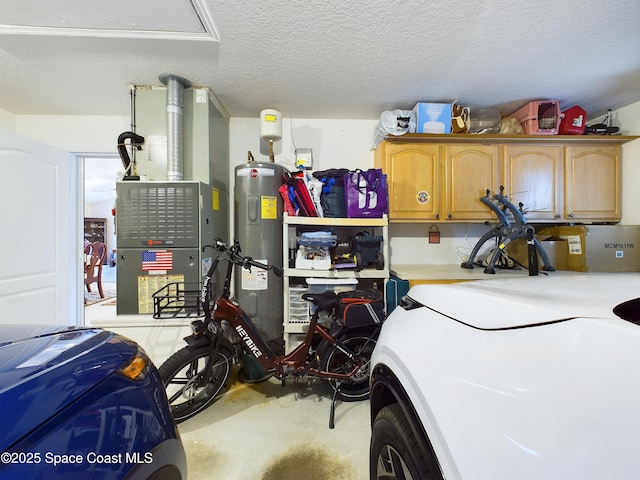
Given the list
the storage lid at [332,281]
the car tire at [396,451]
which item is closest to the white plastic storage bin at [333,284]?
the storage lid at [332,281]

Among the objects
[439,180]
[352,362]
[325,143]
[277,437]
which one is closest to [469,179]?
[439,180]

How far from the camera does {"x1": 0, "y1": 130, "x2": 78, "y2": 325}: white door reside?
6.95ft

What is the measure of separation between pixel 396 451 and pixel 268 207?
1904 millimetres

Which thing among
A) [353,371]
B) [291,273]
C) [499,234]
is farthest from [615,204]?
[291,273]

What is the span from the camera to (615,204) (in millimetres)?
2590

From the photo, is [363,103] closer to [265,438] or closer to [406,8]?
[406,8]

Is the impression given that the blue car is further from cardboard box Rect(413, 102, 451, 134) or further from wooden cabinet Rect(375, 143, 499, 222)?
cardboard box Rect(413, 102, 451, 134)

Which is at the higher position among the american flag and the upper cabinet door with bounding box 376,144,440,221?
the upper cabinet door with bounding box 376,144,440,221

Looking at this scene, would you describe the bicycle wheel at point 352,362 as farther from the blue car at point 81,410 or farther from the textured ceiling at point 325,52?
the textured ceiling at point 325,52

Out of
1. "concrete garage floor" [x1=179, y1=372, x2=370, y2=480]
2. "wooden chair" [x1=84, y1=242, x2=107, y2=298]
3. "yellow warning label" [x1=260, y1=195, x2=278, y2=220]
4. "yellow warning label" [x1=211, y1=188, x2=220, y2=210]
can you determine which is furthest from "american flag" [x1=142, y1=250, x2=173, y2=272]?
"wooden chair" [x1=84, y1=242, x2=107, y2=298]

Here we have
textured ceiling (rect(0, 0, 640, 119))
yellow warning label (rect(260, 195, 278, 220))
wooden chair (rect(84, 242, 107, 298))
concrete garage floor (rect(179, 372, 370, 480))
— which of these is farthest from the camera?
wooden chair (rect(84, 242, 107, 298))

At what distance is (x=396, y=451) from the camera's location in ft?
2.58

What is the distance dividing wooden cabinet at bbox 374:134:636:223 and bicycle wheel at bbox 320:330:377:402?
1239mm

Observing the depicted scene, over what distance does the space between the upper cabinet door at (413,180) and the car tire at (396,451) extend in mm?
1967
